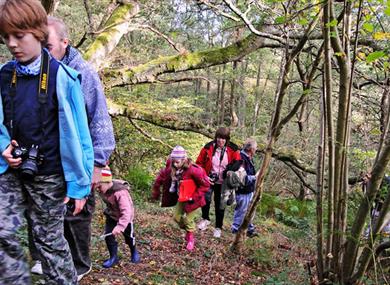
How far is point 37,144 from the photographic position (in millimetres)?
2617

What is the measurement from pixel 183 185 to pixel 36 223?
11.4 feet

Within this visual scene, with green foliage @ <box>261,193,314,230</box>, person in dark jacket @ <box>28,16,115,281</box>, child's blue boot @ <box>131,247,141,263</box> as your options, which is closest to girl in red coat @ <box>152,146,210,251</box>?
child's blue boot @ <box>131,247,141,263</box>

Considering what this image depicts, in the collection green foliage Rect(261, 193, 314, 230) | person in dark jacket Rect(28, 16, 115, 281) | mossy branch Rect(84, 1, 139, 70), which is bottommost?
green foliage Rect(261, 193, 314, 230)

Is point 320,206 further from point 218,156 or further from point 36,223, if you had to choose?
point 36,223

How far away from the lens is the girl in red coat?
19.9 feet

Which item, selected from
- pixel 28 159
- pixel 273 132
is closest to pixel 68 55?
pixel 28 159

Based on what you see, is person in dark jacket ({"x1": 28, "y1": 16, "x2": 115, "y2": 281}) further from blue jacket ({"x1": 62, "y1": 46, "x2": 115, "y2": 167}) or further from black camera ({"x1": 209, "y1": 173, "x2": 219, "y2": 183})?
black camera ({"x1": 209, "y1": 173, "x2": 219, "y2": 183})

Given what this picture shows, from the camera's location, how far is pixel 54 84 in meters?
2.62

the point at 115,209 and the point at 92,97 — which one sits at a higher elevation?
the point at 92,97

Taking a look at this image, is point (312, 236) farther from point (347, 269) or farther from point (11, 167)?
point (11, 167)

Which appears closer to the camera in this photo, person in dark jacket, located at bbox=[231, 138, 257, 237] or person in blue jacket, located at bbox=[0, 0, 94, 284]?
person in blue jacket, located at bbox=[0, 0, 94, 284]

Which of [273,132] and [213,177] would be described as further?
[213,177]

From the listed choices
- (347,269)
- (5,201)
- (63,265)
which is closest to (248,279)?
(347,269)

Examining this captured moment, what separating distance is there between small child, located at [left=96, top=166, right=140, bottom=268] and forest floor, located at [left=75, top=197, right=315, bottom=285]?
267 mm
